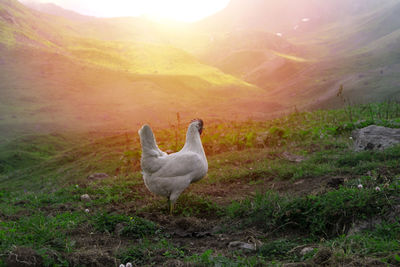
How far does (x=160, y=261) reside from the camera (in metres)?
3.41

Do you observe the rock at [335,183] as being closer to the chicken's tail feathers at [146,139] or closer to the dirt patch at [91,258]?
the chicken's tail feathers at [146,139]

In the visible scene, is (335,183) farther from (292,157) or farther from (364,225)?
(292,157)

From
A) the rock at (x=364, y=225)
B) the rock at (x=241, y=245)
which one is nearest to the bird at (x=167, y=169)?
the rock at (x=241, y=245)

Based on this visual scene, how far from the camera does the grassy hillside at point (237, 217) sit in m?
3.23

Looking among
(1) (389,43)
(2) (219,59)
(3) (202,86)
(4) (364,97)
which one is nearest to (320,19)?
(2) (219,59)

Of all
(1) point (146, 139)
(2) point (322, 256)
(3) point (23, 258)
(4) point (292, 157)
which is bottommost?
(4) point (292, 157)

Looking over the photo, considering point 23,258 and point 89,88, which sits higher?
point 89,88

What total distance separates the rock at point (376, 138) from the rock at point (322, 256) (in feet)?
17.7

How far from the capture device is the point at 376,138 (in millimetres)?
7617

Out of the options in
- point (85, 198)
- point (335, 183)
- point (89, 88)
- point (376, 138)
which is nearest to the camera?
point (335, 183)

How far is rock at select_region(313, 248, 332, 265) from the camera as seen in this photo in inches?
114

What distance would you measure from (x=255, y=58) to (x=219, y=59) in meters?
12.9

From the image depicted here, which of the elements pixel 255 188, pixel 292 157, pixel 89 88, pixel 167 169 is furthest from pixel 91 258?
pixel 89 88

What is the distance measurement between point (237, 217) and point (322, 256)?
1.96 metres
